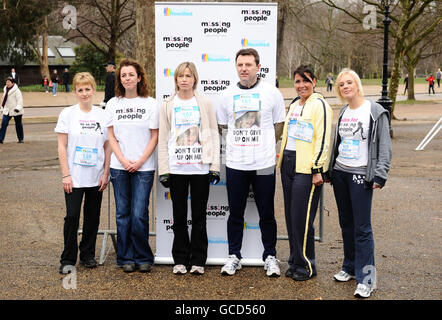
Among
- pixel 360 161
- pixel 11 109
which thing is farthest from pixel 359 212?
pixel 11 109

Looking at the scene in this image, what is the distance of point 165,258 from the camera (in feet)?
18.4

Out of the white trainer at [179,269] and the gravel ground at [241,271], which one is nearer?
the gravel ground at [241,271]

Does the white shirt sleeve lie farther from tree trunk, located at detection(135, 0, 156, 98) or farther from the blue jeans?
tree trunk, located at detection(135, 0, 156, 98)

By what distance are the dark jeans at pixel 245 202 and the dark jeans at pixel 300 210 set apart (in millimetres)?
171

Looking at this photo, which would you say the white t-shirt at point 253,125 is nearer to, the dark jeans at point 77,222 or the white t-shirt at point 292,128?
the white t-shirt at point 292,128

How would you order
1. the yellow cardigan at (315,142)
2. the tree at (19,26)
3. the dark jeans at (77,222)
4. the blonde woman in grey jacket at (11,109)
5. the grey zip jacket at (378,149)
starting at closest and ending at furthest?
1. the grey zip jacket at (378,149)
2. the yellow cardigan at (315,142)
3. the dark jeans at (77,222)
4. the blonde woman in grey jacket at (11,109)
5. the tree at (19,26)

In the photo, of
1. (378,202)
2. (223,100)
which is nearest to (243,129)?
(223,100)

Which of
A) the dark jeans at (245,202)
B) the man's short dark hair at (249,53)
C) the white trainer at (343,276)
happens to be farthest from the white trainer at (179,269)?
the man's short dark hair at (249,53)

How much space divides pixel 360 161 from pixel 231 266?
1.55 m

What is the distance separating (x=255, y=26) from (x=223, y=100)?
822mm

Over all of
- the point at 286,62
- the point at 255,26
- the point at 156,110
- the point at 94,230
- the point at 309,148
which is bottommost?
the point at 94,230

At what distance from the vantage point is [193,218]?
207 inches

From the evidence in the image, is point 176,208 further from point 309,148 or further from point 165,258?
point 309,148

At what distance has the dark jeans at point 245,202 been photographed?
16.8 ft
